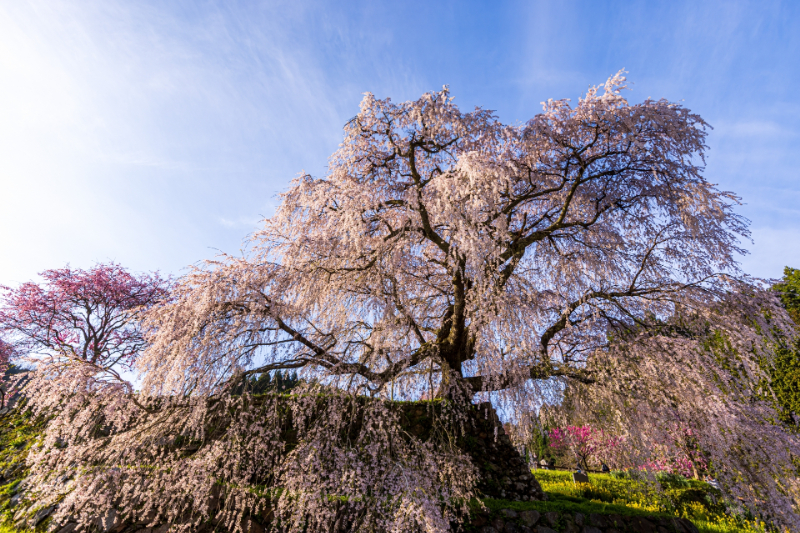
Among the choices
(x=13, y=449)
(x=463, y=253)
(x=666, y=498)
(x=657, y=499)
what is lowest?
(x=657, y=499)

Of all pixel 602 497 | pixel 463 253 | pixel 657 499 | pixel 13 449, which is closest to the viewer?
pixel 463 253

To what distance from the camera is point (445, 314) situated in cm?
848

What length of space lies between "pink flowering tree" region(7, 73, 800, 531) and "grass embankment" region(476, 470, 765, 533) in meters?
2.16

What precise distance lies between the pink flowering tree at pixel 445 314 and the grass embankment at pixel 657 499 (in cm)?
216

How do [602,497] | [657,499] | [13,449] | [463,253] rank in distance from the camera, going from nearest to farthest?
[463,253] < [13,449] < [657,499] < [602,497]

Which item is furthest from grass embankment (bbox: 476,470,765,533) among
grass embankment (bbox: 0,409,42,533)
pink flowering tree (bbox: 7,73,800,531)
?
grass embankment (bbox: 0,409,42,533)

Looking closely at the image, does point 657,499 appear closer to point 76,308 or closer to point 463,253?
point 463,253

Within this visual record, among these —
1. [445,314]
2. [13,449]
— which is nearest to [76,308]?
[13,449]

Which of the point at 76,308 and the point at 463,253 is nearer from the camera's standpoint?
the point at 463,253

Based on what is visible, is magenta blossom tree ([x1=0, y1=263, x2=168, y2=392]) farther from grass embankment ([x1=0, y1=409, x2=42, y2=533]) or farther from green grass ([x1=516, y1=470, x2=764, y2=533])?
green grass ([x1=516, y1=470, x2=764, y2=533])

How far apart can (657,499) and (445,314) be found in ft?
24.7

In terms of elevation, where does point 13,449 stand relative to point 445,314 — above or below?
below

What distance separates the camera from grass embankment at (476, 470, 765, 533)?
776 cm

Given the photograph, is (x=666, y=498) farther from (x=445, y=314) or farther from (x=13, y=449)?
(x=13, y=449)
